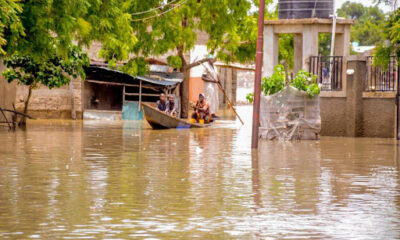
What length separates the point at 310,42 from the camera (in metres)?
33.2

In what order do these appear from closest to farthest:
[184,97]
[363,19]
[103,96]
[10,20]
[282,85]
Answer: [10,20] → [282,85] → [184,97] → [103,96] → [363,19]

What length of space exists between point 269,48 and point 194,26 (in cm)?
1091

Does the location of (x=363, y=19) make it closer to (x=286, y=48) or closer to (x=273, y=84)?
(x=286, y=48)

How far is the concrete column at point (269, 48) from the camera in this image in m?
34.3

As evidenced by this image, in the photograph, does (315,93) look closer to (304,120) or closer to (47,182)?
(304,120)

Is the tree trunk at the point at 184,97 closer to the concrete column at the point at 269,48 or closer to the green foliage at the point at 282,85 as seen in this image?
the concrete column at the point at 269,48

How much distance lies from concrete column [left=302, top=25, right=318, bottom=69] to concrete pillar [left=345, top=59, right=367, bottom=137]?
232 cm

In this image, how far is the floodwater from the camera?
948cm

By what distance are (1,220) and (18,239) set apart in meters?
1.28

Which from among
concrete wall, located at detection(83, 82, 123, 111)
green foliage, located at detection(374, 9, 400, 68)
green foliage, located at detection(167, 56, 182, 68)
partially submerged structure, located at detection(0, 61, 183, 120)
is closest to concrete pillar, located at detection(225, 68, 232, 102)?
partially submerged structure, located at detection(0, 61, 183, 120)

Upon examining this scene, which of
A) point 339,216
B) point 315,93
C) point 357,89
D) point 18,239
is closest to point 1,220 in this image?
point 18,239


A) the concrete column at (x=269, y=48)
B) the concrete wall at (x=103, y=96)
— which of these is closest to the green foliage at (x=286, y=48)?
the concrete wall at (x=103, y=96)

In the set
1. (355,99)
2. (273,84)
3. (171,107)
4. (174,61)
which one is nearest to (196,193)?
(273,84)

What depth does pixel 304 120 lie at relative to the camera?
2855 centimetres
